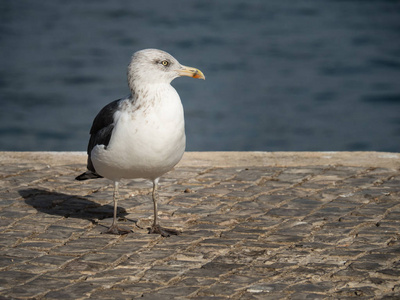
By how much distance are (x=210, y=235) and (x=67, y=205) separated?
1.70 meters

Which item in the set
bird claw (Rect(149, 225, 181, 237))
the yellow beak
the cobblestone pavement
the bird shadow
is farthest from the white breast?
the bird shadow

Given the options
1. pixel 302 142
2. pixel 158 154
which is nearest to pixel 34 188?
pixel 158 154

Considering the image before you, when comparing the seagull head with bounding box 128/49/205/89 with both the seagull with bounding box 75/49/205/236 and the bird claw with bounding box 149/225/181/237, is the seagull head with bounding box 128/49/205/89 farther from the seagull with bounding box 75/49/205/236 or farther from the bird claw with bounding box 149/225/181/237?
the bird claw with bounding box 149/225/181/237

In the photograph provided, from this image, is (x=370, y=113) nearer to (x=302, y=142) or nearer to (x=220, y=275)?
(x=302, y=142)

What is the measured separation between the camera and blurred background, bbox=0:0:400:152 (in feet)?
64.6

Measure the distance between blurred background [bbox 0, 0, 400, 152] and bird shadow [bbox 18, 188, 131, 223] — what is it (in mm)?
9776

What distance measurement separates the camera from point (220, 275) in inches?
235

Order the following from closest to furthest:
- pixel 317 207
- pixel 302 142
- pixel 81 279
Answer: pixel 81 279
pixel 317 207
pixel 302 142

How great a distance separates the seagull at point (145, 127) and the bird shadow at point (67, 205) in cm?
64

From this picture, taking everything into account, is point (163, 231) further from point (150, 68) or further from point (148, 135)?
point (150, 68)

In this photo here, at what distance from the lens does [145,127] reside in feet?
21.6

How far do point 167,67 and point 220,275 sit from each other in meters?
1.90

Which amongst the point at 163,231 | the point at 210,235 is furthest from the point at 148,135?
the point at 210,235

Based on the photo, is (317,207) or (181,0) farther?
(181,0)
